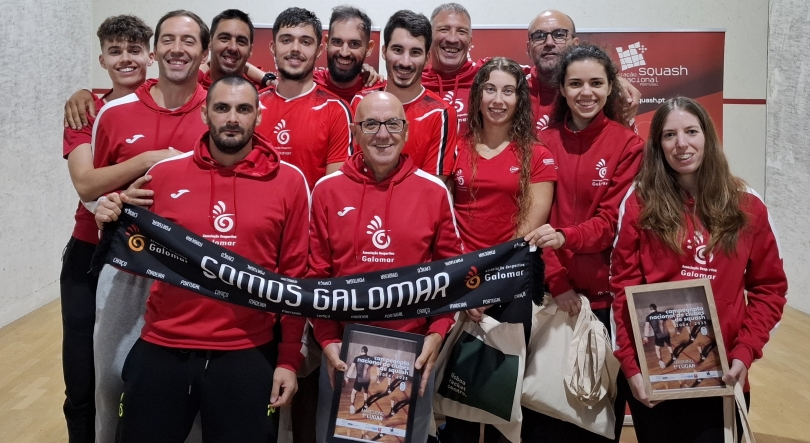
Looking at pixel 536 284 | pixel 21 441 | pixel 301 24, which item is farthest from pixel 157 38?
pixel 21 441

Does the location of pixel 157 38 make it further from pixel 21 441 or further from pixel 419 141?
pixel 21 441

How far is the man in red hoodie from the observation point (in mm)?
2879

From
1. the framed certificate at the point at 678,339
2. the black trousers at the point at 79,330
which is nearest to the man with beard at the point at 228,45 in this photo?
the black trousers at the point at 79,330

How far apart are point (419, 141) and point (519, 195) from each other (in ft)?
1.75

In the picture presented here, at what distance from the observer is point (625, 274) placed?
114 inches

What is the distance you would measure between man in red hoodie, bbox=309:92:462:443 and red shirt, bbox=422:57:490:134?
0.97m

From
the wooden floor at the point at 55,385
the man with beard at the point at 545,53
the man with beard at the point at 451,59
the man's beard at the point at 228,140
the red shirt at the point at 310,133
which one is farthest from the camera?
the wooden floor at the point at 55,385

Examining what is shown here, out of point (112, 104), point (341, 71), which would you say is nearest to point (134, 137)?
point (112, 104)

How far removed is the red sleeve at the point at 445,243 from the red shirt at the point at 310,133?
2.19 feet

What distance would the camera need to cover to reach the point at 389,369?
9.07ft

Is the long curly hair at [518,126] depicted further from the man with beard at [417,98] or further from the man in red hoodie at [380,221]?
the man in red hoodie at [380,221]

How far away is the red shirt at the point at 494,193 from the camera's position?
10.4 ft

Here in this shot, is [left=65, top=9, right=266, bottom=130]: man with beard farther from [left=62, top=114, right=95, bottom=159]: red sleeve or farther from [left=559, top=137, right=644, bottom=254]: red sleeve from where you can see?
[left=559, top=137, right=644, bottom=254]: red sleeve

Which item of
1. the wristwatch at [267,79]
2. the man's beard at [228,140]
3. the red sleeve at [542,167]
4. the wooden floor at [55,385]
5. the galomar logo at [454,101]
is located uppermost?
the wristwatch at [267,79]
